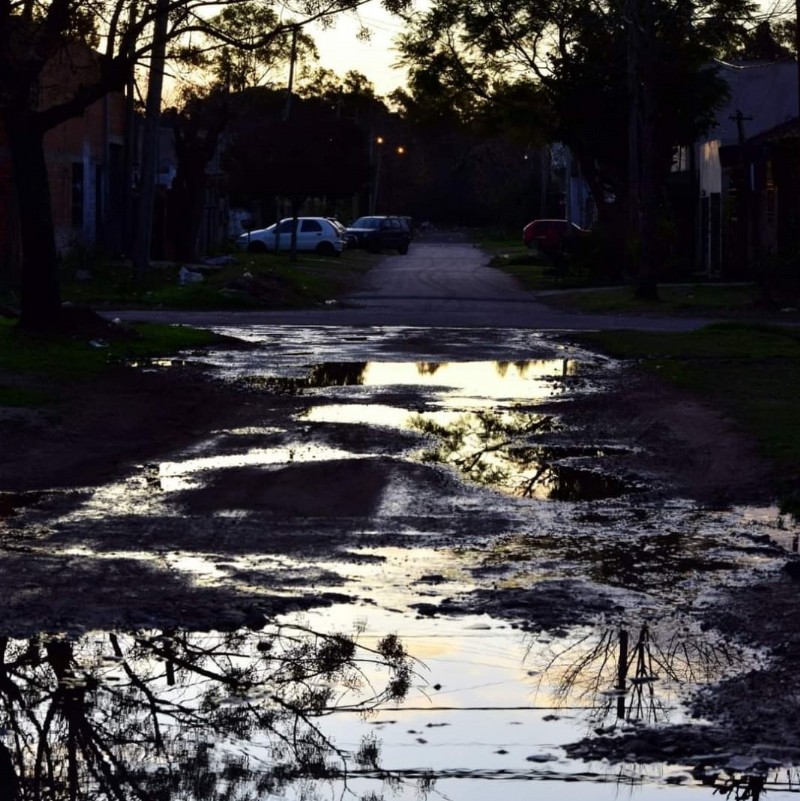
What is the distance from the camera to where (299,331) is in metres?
25.4

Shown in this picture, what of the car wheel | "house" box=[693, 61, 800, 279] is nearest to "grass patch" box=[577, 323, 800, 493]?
"house" box=[693, 61, 800, 279]

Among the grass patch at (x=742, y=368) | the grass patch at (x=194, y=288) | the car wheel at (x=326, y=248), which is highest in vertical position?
the car wheel at (x=326, y=248)

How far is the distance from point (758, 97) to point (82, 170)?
62.8 ft

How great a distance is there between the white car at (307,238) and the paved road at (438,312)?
1326cm

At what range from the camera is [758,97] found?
45719mm

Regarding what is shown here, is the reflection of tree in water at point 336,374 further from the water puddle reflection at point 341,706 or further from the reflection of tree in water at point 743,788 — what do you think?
the reflection of tree in water at point 743,788

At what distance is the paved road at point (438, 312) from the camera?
90.4ft

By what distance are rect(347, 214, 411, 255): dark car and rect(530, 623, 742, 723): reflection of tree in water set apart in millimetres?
66975

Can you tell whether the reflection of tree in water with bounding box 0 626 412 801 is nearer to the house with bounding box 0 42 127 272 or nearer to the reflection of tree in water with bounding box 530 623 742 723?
the reflection of tree in water with bounding box 530 623 742 723

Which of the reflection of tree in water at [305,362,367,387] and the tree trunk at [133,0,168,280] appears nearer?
the reflection of tree in water at [305,362,367,387]

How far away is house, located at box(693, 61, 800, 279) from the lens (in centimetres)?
3722

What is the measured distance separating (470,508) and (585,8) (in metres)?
33.2

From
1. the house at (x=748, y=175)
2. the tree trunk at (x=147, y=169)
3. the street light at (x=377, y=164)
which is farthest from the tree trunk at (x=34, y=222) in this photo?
the street light at (x=377, y=164)

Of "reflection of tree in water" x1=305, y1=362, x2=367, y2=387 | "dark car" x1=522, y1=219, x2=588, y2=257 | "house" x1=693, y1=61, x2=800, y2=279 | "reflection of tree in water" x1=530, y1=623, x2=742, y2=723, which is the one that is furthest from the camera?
"dark car" x1=522, y1=219, x2=588, y2=257
